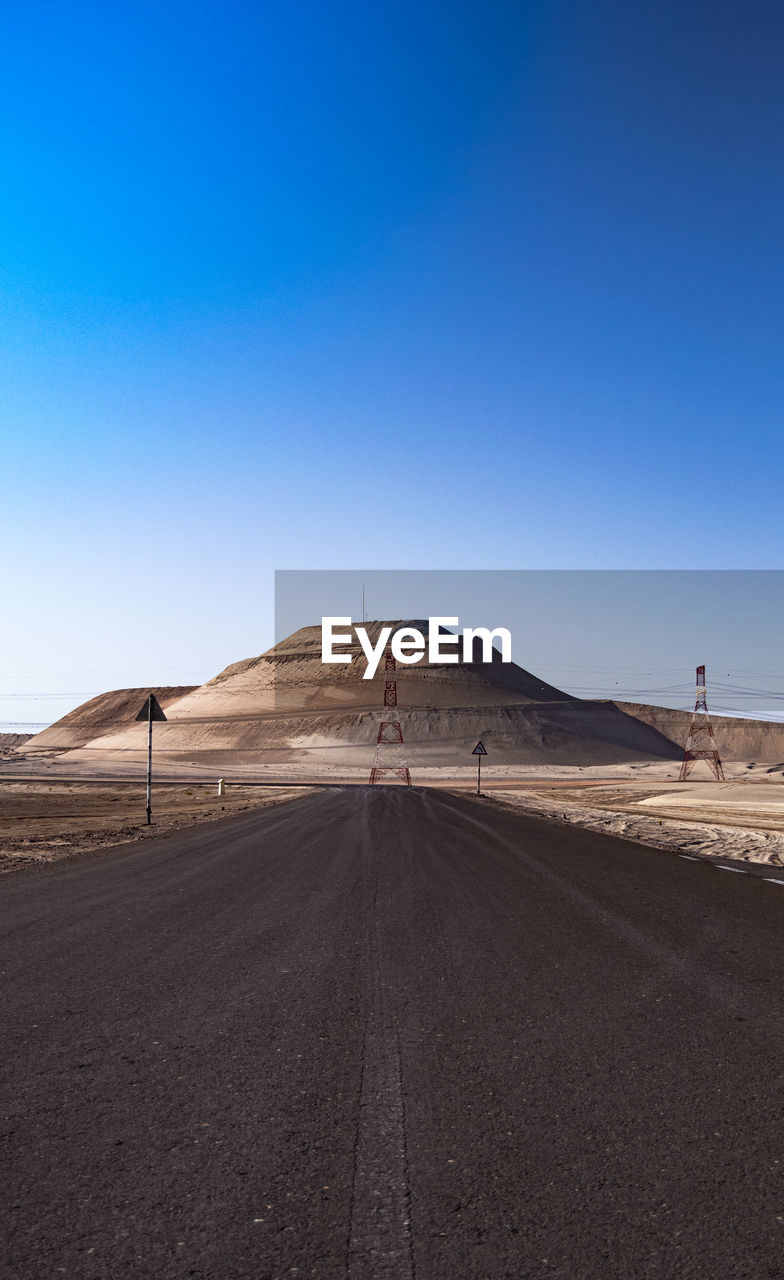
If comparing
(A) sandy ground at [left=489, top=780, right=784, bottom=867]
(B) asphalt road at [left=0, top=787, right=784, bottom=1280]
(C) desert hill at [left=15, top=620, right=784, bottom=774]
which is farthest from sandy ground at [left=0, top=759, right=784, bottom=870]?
(C) desert hill at [left=15, top=620, right=784, bottom=774]

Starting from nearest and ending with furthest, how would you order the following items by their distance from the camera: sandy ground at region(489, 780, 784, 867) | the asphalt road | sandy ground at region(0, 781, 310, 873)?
the asphalt road
sandy ground at region(0, 781, 310, 873)
sandy ground at region(489, 780, 784, 867)

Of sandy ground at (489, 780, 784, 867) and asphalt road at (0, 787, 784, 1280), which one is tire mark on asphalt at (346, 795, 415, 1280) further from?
sandy ground at (489, 780, 784, 867)

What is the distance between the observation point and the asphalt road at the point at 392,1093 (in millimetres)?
3082

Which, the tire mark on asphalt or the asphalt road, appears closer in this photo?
the tire mark on asphalt

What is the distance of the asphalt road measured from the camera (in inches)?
121

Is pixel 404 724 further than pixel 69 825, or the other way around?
pixel 404 724

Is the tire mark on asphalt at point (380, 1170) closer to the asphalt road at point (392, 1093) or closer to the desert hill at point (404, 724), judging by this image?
the asphalt road at point (392, 1093)

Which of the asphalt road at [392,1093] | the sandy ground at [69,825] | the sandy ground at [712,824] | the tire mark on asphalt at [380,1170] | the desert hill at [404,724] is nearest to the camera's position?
the tire mark on asphalt at [380,1170]

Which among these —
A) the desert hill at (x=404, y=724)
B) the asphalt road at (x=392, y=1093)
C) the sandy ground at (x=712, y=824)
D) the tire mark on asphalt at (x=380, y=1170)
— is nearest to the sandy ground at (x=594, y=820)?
the sandy ground at (x=712, y=824)

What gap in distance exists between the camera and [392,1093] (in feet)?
14.5

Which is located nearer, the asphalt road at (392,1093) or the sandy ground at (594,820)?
the asphalt road at (392,1093)

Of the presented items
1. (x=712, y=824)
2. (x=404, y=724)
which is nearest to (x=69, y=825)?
(x=712, y=824)

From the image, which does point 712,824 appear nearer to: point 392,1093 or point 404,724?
point 392,1093

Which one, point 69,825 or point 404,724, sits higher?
point 404,724
